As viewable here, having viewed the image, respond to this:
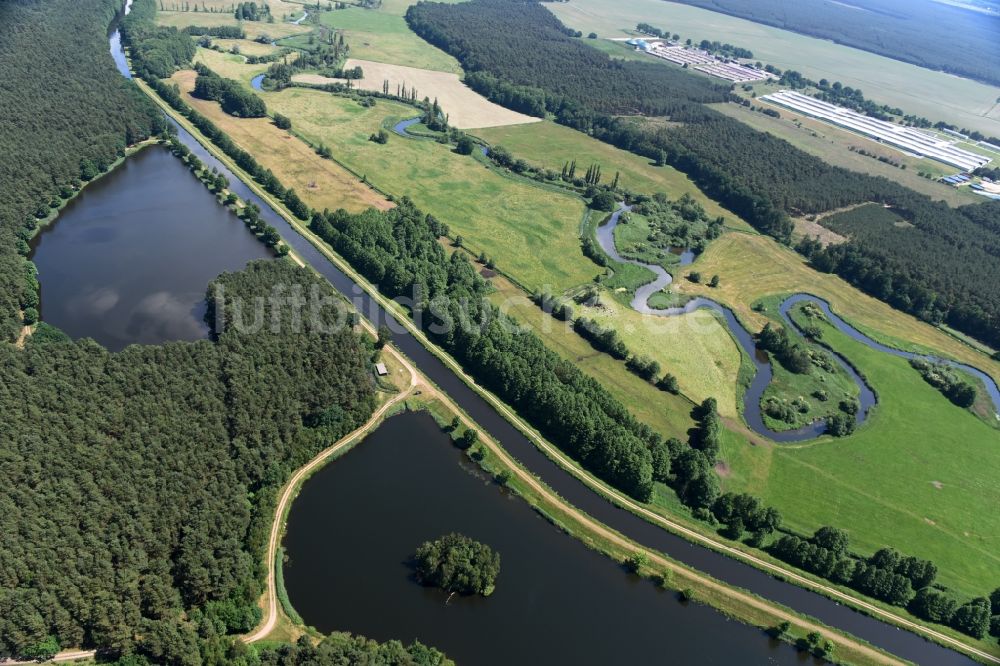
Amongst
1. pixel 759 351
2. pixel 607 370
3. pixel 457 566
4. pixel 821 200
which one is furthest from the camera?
pixel 821 200

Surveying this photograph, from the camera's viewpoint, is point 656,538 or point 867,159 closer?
point 656,538

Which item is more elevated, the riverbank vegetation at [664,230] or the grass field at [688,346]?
the riverbank vegetation at [664,230]

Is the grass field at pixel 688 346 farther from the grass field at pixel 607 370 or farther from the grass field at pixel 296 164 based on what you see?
the grass field at pixel 296 164

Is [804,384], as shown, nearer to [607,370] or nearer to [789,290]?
[607,370]

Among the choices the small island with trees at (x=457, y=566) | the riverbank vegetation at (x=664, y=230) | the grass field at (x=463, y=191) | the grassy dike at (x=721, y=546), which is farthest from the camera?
the riverbank vegetation at (x=664, y=230)

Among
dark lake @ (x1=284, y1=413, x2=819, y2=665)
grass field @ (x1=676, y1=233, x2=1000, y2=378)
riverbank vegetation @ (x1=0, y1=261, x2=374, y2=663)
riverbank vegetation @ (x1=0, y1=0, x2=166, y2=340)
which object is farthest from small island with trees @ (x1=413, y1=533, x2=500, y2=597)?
grass field @ (x1=676, y1=233, x2=1000, y2=378)

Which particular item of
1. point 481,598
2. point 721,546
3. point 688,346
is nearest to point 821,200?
point 688,346

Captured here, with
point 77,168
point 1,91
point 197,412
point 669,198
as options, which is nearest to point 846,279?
point 669,198

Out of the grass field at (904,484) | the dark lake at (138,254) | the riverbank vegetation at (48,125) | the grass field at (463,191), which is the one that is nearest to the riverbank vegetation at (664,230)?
the grass field at (463,191)
